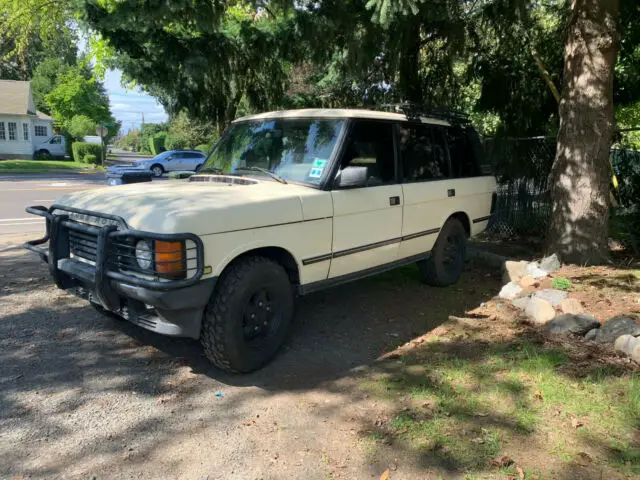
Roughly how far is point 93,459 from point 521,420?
2.61m

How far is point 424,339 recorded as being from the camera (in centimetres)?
485

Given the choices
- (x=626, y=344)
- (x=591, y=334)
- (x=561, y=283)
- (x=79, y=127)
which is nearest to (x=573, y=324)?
(x=591, y=334)

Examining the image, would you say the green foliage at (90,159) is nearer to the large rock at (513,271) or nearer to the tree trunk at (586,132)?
the large rock at (513,271)

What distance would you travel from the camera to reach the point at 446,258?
20.7ft

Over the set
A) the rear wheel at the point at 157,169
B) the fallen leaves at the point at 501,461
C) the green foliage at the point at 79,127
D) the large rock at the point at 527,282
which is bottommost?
the fallen leaves at the point at 501,461

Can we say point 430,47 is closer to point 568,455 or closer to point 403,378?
point 403,378

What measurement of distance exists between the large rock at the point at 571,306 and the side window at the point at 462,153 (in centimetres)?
193

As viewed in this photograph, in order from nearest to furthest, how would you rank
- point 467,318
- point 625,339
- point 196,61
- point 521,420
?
point 521,420, point 625,339, point 467,318, point 196,61

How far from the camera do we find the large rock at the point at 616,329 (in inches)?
169

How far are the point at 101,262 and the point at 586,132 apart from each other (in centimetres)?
553

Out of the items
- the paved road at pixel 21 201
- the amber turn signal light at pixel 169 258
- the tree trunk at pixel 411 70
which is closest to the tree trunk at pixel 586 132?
the tree trunk at pixel 411 70

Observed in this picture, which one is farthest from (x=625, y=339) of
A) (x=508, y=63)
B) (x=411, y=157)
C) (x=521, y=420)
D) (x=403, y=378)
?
(x=508, y=63)

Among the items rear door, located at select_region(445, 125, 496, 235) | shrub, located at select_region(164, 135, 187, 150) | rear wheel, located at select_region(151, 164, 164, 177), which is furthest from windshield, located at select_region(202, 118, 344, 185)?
shrub, located at select_region(164, 135, 187, 150)

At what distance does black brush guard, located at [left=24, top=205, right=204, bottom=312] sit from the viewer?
3.39m
